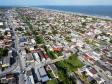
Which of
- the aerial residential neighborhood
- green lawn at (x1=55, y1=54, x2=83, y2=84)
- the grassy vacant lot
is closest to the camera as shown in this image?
the grassy vacant lot

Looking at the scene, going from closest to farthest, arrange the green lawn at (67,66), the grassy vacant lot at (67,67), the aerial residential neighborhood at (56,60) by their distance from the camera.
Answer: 1. the grassy vacant lot at (67,67)
2. the green lawn at (67,66)
3. the aerial residential neighborhood at (56,60)

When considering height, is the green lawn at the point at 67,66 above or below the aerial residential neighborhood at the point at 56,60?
above

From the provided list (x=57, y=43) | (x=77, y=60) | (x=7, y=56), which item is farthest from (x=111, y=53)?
(x=7, y=56)

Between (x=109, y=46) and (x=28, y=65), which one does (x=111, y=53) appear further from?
(x=28, y=65)

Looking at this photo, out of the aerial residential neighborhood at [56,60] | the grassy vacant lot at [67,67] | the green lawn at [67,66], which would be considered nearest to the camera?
the grassy vacant lot at [67,67]

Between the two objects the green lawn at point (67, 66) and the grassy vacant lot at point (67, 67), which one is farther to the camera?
the green lawn at point (67, 66)

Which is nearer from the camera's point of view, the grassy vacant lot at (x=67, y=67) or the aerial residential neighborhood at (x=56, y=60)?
the grassy vacant lot at (x=67, y=67)

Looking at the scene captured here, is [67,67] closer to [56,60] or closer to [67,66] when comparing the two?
[67,66]

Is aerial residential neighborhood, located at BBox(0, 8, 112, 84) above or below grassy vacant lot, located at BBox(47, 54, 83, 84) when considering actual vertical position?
below

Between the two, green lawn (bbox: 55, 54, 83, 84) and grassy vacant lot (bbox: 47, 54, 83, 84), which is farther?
green lawn (bbox: 55, 54, 83, 84)

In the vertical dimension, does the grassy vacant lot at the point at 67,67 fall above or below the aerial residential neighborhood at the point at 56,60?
above

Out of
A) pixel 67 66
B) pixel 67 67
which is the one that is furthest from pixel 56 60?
pixel 67 67

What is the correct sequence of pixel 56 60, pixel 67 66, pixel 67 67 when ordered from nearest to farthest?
pixel 67 67 → pixel 67 66 → pixel 56 60
